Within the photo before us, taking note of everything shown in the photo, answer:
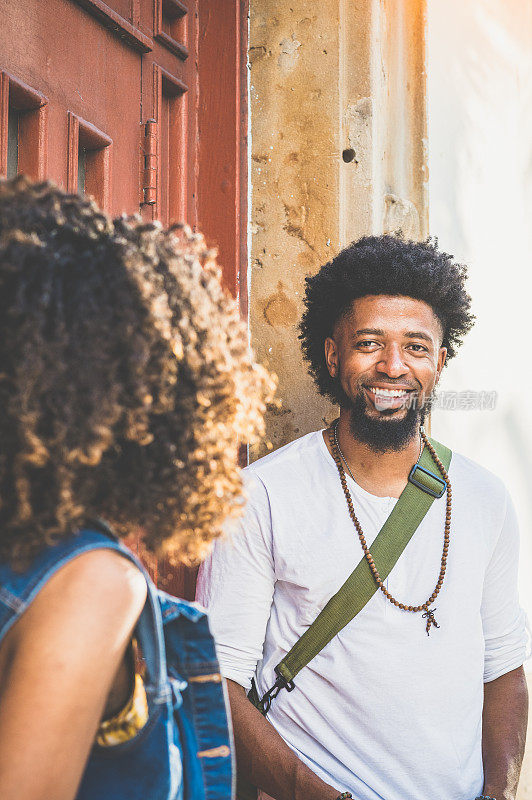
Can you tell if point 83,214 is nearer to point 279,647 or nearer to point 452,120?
point 279,647

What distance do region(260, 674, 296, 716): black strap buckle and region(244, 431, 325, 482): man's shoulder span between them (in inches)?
21.8

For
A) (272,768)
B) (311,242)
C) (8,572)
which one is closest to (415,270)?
(311,242)

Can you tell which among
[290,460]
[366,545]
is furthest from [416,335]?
[366,545]

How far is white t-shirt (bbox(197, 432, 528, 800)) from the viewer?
2.06 meters

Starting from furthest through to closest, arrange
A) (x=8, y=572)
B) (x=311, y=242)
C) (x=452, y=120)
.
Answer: (x=452, y=120) → (x=311, y=242) → (x=8, y=572)

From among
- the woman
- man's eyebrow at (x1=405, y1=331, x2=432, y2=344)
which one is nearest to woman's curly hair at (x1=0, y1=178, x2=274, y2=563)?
the woman

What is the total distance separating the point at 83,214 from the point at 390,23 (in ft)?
7.69

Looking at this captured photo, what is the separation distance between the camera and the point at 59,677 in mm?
938

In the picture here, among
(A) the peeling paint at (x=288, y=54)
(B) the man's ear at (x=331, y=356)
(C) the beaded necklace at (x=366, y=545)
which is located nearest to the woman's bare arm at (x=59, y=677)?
(C) the beaded necklace at (x=366, y=545)

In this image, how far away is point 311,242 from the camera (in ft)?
9.42

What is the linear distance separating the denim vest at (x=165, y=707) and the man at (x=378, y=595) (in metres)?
0.75

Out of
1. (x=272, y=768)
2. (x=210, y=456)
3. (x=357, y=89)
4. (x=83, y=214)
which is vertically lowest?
(x=272, y=768)

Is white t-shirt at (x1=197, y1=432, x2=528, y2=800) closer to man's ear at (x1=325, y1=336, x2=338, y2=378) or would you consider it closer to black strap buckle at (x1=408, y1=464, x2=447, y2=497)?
black strap buckle at (x1=408, y1=464, x2=447, y2=497)

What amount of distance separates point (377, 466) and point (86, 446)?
147cm
